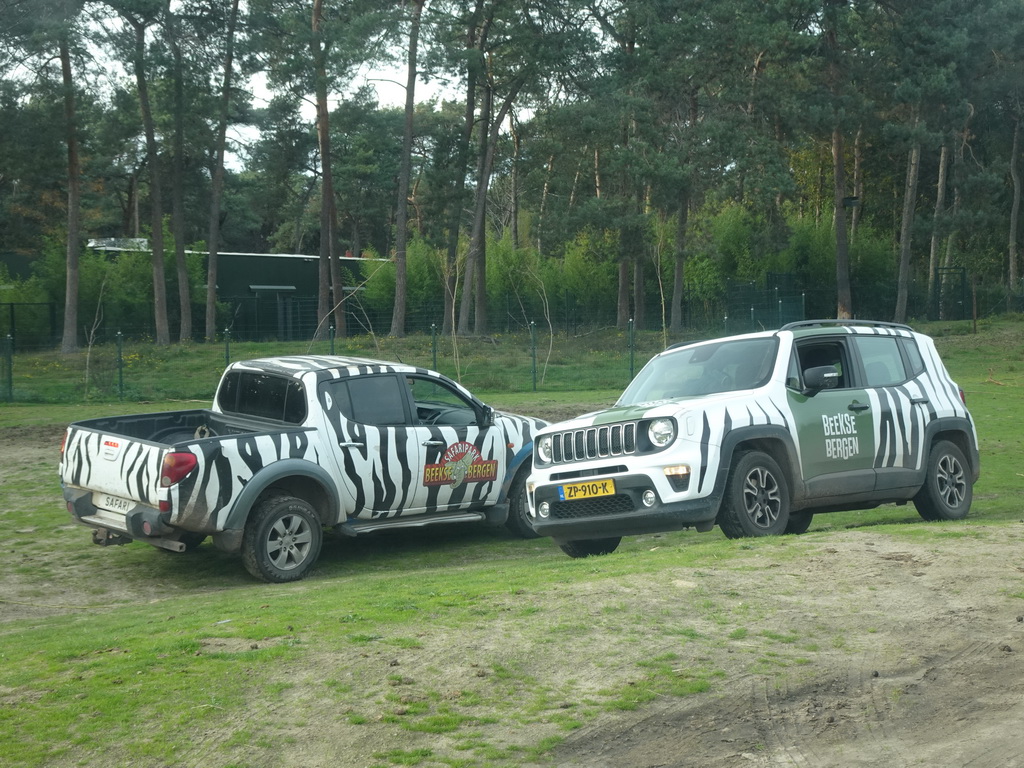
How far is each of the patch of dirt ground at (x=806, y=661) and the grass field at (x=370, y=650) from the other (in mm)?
28

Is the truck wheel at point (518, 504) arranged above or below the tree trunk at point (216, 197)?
below

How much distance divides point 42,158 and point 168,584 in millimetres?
34490

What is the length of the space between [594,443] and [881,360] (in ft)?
10.5

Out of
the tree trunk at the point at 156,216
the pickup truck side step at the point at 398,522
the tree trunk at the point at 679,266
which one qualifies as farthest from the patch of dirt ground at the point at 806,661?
the tree trunk at the point at 679,266

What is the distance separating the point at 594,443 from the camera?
9.70m

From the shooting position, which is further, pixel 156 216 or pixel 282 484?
pixel 156 216

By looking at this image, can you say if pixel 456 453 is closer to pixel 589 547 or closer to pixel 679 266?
pixel 589 547

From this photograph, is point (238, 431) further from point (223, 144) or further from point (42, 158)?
point (223, 144)

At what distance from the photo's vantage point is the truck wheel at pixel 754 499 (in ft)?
31.1

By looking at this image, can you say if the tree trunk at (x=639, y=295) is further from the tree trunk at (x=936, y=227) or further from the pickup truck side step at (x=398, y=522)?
the pickup truck side step at (x=398, y=522)

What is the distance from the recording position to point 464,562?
10.9 meters

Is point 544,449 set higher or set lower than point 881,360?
lower

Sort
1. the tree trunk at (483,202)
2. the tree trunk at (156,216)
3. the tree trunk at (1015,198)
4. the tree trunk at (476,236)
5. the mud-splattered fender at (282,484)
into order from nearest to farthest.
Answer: the mud-splattered fender at (282,484)
the tree trunk at (156,216)
the tree trunk at (483,202)
the tree trunk at (476,236)
the tree trunk at (1015,198)

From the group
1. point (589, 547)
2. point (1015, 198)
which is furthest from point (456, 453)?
point (1015, 198)
